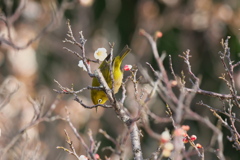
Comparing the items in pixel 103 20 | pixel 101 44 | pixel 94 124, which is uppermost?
pixel 103 20

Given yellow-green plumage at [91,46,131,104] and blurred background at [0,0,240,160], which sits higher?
blurred background at [0,0,240,160]

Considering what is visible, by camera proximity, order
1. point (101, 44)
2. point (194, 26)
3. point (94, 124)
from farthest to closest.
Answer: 1. point (194, 26)
2. point (101, 44)
3. point (94, 124)

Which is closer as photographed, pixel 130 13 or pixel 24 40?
pixel 24 40

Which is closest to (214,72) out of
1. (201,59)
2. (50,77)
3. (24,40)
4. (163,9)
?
(201,59)

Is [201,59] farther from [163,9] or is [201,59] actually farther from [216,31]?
[163,9]

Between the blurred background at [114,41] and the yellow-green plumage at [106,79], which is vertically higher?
→ the blurred background at [114,41]

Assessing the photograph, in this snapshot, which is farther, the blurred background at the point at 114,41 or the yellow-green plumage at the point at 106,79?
the blurred background at the point at 114,41

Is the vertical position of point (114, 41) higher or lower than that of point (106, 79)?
higher

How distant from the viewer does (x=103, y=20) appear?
16578 millimetres

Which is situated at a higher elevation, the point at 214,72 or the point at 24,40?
the point at 214,72

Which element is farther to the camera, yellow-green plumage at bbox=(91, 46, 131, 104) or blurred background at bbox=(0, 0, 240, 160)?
blurred background at bbox=(0, 0, 240, 160)

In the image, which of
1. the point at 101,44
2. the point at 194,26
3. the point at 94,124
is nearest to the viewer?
the point at 94,124

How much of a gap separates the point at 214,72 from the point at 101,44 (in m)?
4.01

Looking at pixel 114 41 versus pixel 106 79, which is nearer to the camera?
pixel 106 79
